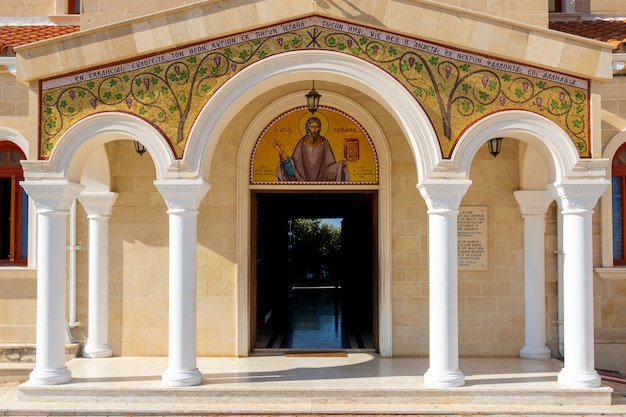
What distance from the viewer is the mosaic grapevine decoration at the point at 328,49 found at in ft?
31.0

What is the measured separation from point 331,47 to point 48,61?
3804 mm

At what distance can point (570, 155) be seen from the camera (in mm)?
9406

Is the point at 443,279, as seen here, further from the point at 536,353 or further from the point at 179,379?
the point at 179,379

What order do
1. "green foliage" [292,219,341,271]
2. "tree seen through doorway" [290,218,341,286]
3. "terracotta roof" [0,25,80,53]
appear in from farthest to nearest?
"green foliage" [292,219,341,271] → "tree seen through doorway" [290,218,341,286] → "terracotta roof" [0,25,80,53]

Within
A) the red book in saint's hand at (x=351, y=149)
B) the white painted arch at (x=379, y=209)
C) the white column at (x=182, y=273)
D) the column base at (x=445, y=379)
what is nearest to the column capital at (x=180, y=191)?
the white column at (x=182, y=273)

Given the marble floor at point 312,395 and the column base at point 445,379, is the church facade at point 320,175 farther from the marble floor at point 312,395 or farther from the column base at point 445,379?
the marble floor at point 312,395

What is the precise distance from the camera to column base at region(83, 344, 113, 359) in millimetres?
11672

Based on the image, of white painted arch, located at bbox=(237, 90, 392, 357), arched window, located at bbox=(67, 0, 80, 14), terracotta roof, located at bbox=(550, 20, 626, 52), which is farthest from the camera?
arched window, located at bbox=(67, 0, 80, 14)

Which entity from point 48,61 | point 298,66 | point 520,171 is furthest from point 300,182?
point 48,61

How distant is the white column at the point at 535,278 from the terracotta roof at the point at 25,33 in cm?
868

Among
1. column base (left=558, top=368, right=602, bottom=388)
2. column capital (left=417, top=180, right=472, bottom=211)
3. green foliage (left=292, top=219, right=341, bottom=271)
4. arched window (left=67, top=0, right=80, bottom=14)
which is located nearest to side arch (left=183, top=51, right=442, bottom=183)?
column capital (left=417, top=180, right=472, bottom=211)

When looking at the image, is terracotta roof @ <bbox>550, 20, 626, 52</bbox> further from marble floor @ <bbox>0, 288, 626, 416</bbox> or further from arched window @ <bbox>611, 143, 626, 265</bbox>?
marble floor @ <bbox>0, 288, 626, 416</bbox>

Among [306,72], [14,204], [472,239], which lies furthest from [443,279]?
[14,204]

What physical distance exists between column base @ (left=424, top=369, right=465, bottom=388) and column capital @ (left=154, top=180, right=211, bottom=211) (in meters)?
3.94
